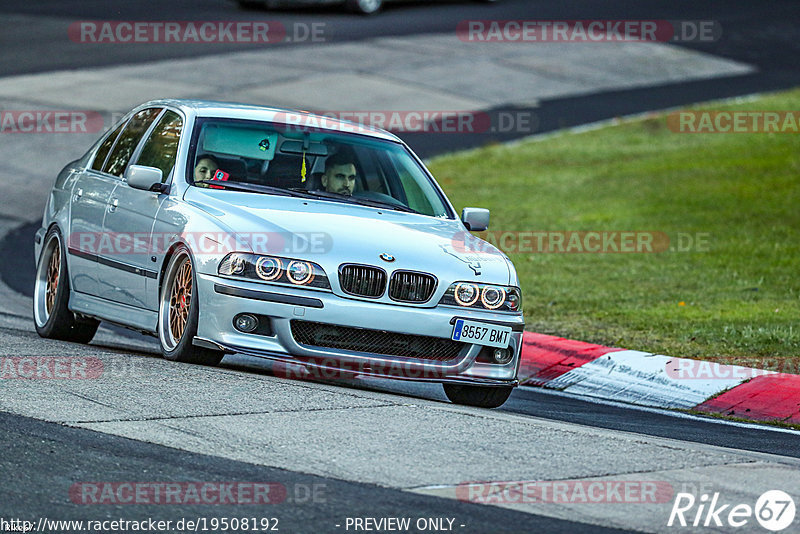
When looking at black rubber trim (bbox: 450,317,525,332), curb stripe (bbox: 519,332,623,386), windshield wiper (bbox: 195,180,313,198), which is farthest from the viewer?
curb stripe (bbox: 519,332,623,386)

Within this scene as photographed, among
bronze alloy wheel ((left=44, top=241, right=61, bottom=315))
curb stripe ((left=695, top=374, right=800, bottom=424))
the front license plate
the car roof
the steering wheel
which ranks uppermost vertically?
the car roof

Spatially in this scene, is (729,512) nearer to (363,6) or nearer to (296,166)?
(296,166)

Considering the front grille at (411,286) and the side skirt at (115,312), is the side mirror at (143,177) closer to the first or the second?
the side skirt at (115,312)

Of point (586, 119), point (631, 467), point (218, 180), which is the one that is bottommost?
point (586, 119)

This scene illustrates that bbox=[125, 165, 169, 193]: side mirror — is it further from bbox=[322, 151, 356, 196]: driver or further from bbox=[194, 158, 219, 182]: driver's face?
bbox=[322, 151, 356, 196]: driver

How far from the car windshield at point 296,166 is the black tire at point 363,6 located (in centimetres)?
2316

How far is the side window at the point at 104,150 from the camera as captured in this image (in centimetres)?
998

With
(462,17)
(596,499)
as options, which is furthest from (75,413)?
(462,17)

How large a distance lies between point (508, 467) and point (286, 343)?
6.57 feet

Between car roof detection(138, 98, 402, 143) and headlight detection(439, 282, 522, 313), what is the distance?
1813 mm

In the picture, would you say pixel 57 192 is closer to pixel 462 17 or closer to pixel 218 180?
pixel 218 180

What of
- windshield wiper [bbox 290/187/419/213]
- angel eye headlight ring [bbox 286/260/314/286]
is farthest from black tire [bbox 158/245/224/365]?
windshield wiper [bbox 290/187/419/213]

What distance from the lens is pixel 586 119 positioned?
978 inches

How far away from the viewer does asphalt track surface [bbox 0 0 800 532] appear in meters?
5.48
